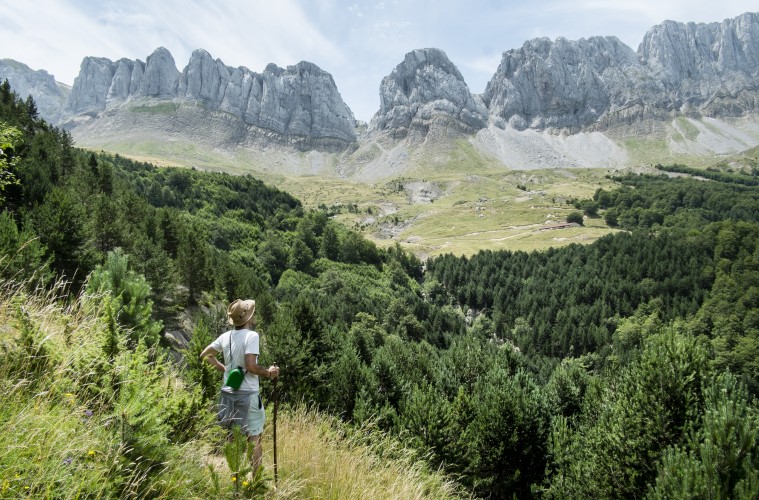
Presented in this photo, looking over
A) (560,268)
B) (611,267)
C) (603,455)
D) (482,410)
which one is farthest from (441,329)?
(603,455)

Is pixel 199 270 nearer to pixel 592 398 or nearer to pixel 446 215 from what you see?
pixel 592 398

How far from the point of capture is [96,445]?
4016mm

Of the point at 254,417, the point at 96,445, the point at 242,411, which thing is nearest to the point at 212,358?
the point at 242,411

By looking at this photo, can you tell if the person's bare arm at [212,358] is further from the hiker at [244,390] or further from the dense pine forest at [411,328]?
the dense pine forest at [411,328]

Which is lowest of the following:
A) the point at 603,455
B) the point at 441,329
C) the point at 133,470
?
the point at 441,329

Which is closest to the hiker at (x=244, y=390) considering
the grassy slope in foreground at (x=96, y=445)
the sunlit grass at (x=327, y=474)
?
the grassy slope in foreground at (x=96, y=445)

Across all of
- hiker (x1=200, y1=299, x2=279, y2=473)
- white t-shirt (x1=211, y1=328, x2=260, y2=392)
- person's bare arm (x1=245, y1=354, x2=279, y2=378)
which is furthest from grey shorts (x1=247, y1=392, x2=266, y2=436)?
person's bare arm (x1=245, y1=354, x2=279, y2=378)

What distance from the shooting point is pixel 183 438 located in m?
5.88

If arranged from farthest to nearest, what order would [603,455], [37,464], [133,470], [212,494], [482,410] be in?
[482,410], [603,455], [212,494], [133,470], [37,464]

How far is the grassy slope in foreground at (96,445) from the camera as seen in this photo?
3496mm

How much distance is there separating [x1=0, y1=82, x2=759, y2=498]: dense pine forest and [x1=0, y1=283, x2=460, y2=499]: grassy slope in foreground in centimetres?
6

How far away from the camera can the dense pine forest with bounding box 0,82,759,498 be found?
954 centimetres

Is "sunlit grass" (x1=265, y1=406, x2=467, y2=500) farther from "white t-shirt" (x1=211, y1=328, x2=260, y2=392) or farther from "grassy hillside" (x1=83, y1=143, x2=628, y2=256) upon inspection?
"grassy hillside" (x1=83, y1=143, x2=628, y2=256)

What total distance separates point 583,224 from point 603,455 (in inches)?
5792
